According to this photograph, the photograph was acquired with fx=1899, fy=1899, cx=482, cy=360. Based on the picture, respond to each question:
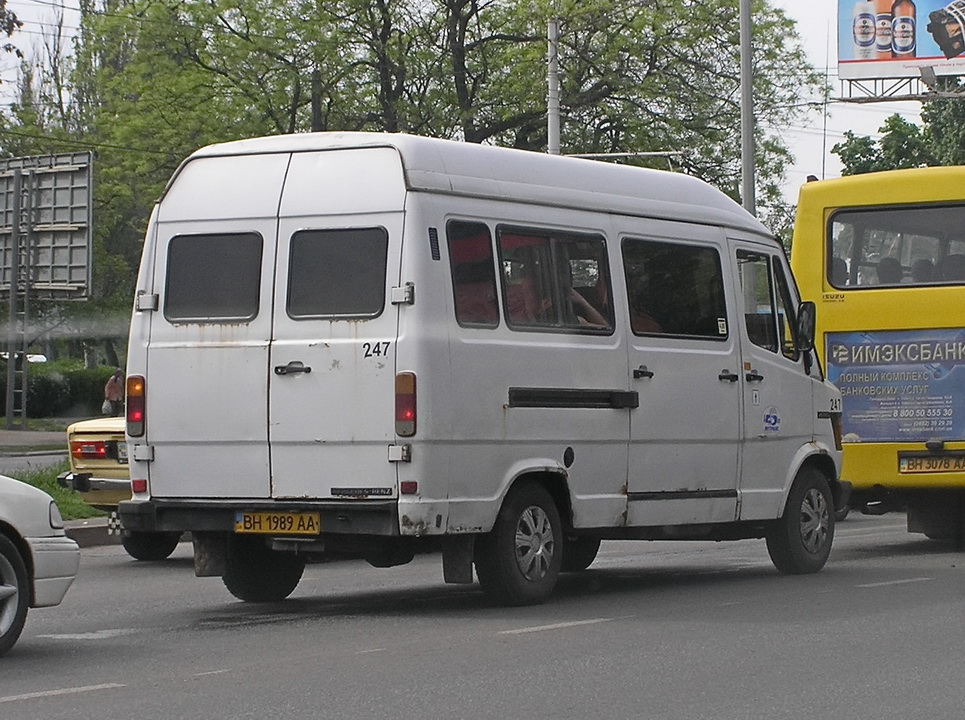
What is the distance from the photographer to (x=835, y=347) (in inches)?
637

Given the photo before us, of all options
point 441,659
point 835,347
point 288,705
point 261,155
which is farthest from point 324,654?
point 835,347

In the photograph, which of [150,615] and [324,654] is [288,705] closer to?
[324,654]

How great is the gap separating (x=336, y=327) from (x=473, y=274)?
865 mm

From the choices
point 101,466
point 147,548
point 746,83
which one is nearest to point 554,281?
point 101,466

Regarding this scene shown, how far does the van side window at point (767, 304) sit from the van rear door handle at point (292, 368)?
3.75m

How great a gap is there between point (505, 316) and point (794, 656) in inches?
115

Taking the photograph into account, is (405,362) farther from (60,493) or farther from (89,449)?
(60,493)

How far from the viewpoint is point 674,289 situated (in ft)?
41.1

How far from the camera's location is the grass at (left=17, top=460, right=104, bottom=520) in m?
18.4

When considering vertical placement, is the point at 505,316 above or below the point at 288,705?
above

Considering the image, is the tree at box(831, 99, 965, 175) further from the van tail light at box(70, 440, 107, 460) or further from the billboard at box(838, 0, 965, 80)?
the van tail light at box(70, 440, 107, 460)

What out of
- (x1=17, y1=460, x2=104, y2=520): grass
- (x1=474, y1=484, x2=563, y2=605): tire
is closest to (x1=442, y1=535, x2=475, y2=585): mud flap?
(x1=474, y1=484, x2=563, y2=605): tire

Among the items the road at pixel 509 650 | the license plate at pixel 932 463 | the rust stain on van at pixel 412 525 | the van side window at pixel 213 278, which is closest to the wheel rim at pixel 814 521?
the road at pixel 509 650

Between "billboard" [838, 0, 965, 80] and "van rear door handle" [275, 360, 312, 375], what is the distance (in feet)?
156
